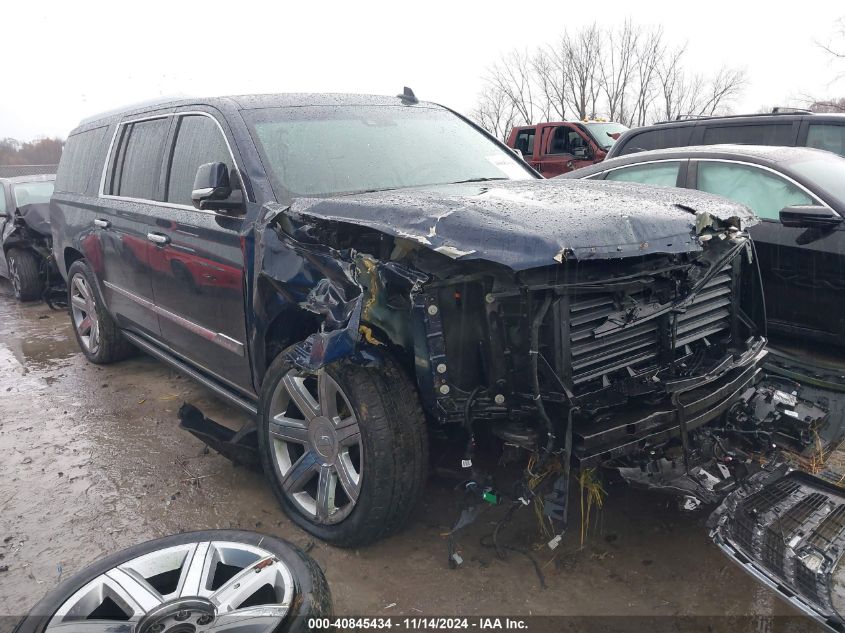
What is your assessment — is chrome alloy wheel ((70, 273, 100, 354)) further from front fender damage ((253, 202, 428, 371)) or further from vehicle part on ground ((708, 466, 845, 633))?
vehicle part on ground ((708, 466, 845, 633))

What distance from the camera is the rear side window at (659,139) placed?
21.4ft

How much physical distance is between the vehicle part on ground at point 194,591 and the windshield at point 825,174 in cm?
387

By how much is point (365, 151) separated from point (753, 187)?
2745 millimetres

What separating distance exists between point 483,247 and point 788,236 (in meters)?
2.83

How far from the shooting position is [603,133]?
13.0m

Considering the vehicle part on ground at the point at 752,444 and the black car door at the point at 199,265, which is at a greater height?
the black car door at the point at 199,265

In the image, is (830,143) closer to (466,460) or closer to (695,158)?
(695,158)

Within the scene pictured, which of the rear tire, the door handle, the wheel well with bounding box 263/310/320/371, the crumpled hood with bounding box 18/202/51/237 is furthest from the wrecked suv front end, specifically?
the rear tire

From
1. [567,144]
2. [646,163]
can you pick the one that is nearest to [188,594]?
[646,163]

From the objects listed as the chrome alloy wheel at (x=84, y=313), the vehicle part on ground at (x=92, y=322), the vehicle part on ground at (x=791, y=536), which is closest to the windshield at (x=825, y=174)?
the vehicle part on ground at (x=791, y=536)

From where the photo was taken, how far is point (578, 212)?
256 cm

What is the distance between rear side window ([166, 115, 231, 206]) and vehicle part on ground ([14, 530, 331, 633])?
190 centimetres

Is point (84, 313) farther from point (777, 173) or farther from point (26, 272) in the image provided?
point (777, 173)

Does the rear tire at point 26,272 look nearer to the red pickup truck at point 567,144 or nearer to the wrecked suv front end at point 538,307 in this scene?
the wrecked suv front end at point 538,307
